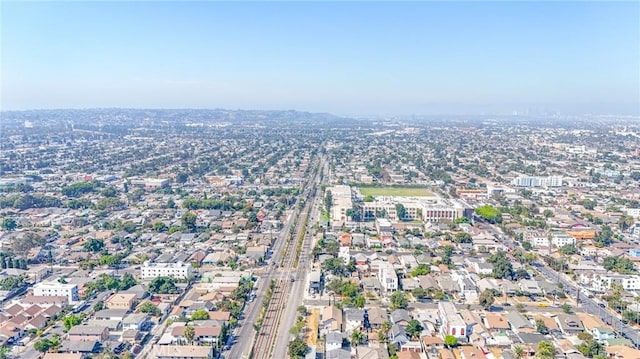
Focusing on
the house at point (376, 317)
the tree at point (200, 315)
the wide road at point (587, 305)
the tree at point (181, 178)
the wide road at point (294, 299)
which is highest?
the tree at point (181, 178)

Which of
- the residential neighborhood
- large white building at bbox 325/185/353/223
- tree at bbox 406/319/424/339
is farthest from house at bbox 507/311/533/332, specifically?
large white building at bbox 325/185/353/223

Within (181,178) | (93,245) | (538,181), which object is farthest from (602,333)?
(181,178)

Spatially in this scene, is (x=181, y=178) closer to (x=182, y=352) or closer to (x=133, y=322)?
(x=133, y=322)

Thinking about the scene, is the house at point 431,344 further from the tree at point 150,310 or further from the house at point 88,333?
the house at point 88,333

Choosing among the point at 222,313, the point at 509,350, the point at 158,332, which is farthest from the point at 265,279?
the point at 509,350

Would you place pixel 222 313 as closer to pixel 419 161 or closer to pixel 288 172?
pixel 288 172

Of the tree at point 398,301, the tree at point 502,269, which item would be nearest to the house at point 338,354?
the tree at point 398,301
